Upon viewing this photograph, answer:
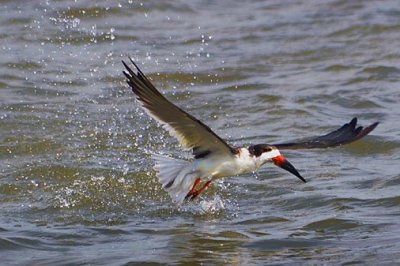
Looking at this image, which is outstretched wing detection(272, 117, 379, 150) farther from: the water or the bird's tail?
the bird's tail

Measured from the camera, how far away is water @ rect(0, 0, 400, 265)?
771 centimetres

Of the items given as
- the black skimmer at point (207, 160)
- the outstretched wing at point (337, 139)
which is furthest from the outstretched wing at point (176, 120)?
the outstretched wing at point (337, 139)

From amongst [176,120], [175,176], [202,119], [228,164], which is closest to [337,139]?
[228,164]

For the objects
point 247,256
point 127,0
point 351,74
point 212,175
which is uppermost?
point 127,0

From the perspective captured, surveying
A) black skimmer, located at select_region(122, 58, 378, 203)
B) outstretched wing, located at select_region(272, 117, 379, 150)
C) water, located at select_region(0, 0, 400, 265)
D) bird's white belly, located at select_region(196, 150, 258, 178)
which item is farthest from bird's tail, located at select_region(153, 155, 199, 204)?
outstretched wing, located at select_region(272, 117, 379, 150)

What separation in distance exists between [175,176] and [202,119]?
3.27m

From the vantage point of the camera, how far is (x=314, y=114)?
39.1 feet

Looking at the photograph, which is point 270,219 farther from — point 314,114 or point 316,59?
point 316,59

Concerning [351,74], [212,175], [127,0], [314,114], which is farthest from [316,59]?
[212,175]

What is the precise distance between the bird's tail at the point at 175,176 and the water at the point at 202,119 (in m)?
0.21

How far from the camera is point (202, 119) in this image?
11656 millimetres

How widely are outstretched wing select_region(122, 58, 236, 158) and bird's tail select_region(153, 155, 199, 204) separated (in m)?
0.15

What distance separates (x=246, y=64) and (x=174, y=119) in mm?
6383

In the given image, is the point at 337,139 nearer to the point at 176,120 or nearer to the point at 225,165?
the point at 225,165
